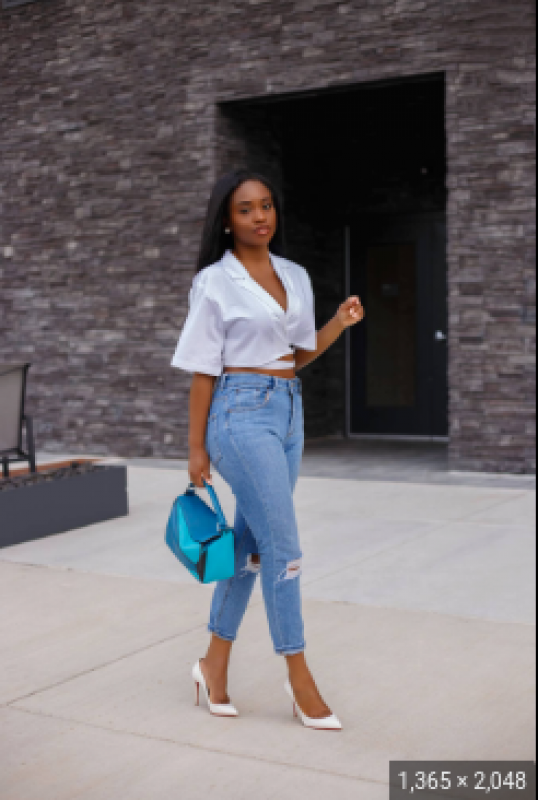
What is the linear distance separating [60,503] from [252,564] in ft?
11.6

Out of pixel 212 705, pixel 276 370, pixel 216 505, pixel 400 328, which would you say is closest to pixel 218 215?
pixel 276 370

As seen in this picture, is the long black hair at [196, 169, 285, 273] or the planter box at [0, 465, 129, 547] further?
the planter box at [0, 465, 129, 547]

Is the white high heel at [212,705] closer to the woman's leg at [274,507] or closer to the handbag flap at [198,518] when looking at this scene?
the woman's leg at [274,507]

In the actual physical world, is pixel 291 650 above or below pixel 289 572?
below

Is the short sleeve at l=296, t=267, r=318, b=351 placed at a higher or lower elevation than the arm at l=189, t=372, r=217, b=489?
higher

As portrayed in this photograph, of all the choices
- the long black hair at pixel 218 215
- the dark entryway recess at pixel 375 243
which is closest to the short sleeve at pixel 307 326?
the long black hair at pixel 218 215

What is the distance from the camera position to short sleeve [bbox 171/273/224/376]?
139 inches

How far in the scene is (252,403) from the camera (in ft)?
11.5

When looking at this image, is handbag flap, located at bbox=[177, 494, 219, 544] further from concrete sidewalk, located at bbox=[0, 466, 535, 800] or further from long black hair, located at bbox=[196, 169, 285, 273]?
long black hair, located at bbox=[196, 169, 285, 273]

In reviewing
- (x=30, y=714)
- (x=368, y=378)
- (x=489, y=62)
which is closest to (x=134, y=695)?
(x=30, y=714)

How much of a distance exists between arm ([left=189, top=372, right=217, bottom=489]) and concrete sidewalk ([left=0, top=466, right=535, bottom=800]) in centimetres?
87

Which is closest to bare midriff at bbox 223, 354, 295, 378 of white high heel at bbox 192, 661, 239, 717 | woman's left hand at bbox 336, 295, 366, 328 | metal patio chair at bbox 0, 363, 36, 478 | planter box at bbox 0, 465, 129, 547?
woman's left hand at bbox 336, 295, 366, 328

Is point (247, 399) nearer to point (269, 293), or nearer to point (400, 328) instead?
point (269, 293)

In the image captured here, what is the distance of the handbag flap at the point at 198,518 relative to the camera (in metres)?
3.49
